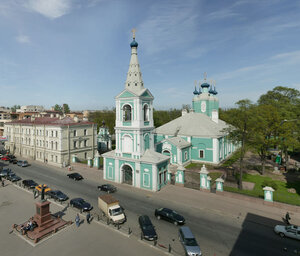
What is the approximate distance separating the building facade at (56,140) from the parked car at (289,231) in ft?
116

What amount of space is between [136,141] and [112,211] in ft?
34.1

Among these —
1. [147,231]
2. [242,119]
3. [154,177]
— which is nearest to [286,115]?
[242,119]

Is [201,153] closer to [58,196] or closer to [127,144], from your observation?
[127,144]

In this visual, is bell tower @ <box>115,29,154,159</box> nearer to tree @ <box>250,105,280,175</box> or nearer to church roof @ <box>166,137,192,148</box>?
church roof @ <box>166,137,192,148</box>

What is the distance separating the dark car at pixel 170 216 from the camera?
1753 cm

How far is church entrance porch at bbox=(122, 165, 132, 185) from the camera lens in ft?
91.6

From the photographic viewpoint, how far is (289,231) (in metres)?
15.5

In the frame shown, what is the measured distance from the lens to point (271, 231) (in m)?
16.7

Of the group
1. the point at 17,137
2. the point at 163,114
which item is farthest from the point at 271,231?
the point at 163,114

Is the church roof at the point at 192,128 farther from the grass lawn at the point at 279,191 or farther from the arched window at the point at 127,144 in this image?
the arched window at the point at 127,144

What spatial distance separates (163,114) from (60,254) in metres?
88.2

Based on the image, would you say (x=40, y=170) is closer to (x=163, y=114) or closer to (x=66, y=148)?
(x=66, y=148)

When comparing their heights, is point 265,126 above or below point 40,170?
above

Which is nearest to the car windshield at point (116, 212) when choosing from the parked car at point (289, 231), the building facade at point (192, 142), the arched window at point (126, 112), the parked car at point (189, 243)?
the parked car at point (189, 243)
